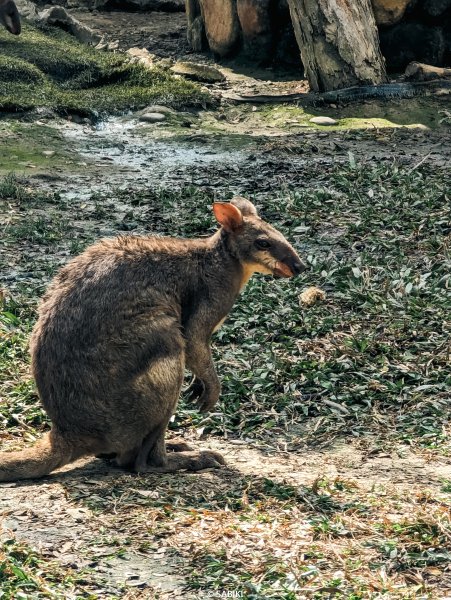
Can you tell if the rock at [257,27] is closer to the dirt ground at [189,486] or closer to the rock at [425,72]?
the rock at [425,72]

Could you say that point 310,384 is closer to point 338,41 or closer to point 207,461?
point 207,461

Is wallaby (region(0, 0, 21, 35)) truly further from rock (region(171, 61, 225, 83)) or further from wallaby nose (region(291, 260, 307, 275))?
wallaby nose (region(291, 260, 307, 275))

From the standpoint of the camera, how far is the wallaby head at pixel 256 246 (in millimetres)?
6453

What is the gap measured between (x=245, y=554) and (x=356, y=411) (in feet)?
6.97

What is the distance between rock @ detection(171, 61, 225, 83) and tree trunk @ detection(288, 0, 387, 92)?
5.32 feet

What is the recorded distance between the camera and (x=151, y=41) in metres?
17.0

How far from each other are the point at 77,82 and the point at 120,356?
375 inches

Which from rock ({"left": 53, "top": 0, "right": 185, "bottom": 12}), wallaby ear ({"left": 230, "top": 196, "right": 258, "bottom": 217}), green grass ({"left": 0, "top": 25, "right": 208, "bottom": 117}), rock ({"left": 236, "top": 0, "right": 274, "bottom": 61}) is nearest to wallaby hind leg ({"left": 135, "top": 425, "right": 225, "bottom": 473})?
wallaby ear ({"left": 230, "top": 196, "right": 258, "bottom": 217})

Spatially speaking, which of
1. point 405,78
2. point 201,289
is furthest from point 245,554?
point 405,78

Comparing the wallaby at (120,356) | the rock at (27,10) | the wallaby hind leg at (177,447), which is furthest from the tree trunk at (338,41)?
the wallaby hind leg at (177,447)

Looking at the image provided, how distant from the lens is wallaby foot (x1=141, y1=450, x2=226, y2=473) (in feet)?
19.1

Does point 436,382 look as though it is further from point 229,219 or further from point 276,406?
point 229,219

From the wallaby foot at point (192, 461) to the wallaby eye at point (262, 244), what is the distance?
1.26m

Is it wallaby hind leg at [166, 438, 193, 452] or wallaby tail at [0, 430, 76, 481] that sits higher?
wallaby tail at [0, 430, 76, 481]
